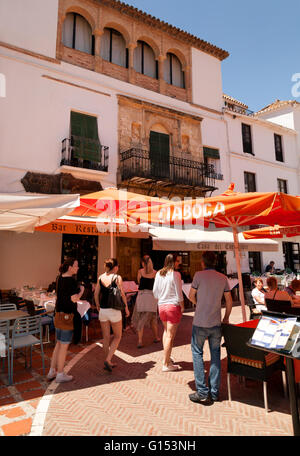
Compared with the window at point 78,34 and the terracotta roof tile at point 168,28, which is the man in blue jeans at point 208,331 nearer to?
the window at point 78,34

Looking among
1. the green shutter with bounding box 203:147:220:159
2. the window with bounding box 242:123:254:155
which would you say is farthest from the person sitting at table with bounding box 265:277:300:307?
the window with bounding box 242:123:254:155

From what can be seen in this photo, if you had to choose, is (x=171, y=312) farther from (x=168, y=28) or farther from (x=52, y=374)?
(x=168, y=28)

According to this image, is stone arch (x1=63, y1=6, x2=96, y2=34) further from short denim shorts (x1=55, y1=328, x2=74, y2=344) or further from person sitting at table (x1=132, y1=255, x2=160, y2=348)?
short denim shorts (x1=55, y1=328, x2=74, y2=344)

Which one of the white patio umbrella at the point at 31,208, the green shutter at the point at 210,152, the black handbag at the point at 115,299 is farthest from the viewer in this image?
the green shutter at the point at 210,152

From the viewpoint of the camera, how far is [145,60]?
16.1 meters

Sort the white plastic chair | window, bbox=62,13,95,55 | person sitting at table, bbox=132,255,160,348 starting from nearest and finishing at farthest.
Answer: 1. the white plastic chair
2. person sitting at table, bbox=132,255,160,348
3. window, bbox=62,13,95,55

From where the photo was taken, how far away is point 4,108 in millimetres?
11539

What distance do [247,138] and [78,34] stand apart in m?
12.2

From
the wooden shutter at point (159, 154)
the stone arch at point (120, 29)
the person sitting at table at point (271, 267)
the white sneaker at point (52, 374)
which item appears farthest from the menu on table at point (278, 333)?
the stone arch at point (120, 29)

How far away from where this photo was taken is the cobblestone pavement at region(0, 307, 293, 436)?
10.9 feet

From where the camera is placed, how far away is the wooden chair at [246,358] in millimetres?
3840

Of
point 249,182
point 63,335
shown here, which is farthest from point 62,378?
point 249,182

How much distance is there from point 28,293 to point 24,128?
7036mm

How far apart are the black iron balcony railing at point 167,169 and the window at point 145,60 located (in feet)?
16.2
